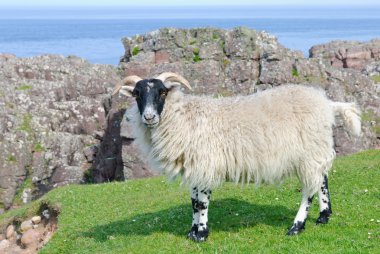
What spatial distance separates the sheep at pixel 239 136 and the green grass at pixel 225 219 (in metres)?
0.57

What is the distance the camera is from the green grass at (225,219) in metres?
10.1

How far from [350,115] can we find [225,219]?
11.3 feet

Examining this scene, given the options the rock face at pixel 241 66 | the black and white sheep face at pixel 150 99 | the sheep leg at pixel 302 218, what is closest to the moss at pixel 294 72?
the rock face at pixel 241 66

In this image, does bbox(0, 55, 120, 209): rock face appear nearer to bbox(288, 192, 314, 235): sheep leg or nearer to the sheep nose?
the sheep nose

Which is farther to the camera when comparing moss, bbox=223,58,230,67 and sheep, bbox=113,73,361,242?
moss, bbox=223,58,230,67

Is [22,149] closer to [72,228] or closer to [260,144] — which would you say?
[72,228]

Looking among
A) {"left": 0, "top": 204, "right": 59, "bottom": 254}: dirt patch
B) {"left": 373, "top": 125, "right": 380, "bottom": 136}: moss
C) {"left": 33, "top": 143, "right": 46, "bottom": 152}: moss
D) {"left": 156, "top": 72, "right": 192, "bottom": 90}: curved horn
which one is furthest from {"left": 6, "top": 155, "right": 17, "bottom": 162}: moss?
{"left": 156, "top": 72, "right": 192, "bottom": 90}: curved horn

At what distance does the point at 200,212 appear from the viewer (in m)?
10.7

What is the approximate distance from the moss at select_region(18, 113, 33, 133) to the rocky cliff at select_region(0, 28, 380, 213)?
58mm

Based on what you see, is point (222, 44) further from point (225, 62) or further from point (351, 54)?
point (351, 54)

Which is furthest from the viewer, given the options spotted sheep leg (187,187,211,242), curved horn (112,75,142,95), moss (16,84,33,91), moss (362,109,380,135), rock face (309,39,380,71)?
rock face (309,39,380,71)

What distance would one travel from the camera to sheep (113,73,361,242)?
34.0 feet

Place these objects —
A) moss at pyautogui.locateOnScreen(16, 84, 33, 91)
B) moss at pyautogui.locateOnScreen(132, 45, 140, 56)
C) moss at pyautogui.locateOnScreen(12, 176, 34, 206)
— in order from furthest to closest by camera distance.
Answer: moss at pyautogui.locateOnScreen(16, 84, 33, 91), moss at pyautogui.locateOnScreen(132, 45, 140, 56), moss at pyautogui.locateOnScreen(12, 176, 34, 206)

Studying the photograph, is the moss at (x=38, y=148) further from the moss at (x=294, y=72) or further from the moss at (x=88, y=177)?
the moss at (x=294, y=72)
